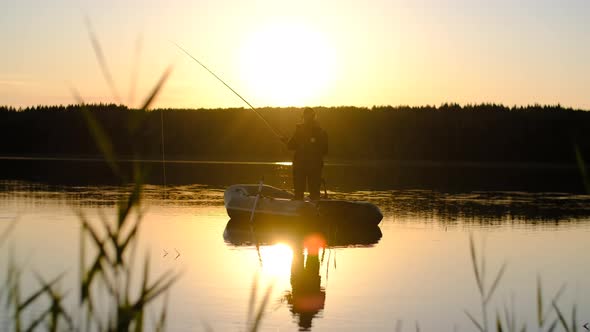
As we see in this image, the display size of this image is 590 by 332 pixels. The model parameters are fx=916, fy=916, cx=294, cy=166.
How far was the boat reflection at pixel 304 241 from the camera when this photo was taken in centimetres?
1103

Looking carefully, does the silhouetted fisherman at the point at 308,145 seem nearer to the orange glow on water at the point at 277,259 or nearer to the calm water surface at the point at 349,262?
the calm water surface at the point at 349,262

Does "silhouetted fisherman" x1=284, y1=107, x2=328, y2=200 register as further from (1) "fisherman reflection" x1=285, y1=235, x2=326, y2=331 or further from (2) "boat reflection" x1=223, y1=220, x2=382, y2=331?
(1) "fisherman reflection" x1=285, y1=235, x2=326, y2=331

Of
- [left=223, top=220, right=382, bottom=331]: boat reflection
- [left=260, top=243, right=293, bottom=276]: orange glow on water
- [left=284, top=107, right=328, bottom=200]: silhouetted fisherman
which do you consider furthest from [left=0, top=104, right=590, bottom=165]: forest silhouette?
[left=260, top=243, right=293, bottom=276]: orange glow on water

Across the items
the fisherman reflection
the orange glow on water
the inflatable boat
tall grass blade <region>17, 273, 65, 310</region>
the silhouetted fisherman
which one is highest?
the silhouetted fisherman

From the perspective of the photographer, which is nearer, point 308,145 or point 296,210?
point 308,145

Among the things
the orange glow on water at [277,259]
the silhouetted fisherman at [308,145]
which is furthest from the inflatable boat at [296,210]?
the orange glow on water at [277,259]

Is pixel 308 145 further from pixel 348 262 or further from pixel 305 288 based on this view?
pixel 305 288

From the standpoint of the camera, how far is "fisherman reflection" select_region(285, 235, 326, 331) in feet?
31.0

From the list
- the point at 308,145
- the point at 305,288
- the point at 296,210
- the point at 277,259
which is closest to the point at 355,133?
the point at 296,210

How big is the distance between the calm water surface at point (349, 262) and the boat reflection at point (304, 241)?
0.17 feet

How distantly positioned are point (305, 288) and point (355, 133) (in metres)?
56.6

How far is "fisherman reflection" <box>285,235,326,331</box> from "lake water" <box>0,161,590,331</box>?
2 cm

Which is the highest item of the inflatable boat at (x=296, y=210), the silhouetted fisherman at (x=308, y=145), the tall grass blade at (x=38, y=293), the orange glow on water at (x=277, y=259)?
the silhouetted fisherman at (x=308, y=145)

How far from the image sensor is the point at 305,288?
11242 mm
